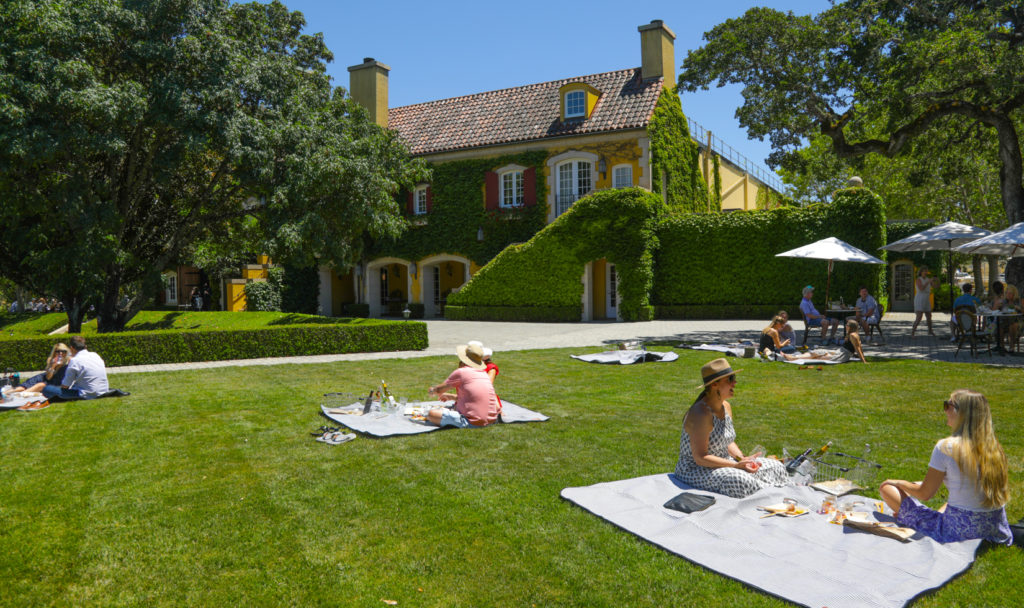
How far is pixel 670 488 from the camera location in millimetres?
5258

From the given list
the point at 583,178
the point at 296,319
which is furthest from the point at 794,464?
the point at 583,178

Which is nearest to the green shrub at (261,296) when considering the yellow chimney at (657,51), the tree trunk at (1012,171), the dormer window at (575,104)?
the dormer window at (575,104)

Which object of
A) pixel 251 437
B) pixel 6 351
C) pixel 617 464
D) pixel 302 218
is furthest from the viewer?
pixel 302 218

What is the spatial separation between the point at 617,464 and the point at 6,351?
12093mm

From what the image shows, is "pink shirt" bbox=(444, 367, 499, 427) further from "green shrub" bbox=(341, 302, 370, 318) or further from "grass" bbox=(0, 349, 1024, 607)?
"green shrub" bbox=(341, 302, 370, 318)

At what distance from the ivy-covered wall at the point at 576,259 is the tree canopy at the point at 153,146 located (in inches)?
312

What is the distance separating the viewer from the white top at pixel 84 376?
31.6 ft

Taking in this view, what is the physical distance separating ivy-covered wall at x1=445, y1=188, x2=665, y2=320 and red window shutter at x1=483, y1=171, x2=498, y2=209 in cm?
363

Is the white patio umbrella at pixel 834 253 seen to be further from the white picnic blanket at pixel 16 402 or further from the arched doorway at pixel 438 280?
the arched doorway at pixel 438 280

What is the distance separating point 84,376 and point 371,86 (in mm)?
26961

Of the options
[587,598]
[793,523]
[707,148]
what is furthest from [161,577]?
[707,148]

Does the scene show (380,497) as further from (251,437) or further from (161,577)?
(251,437)

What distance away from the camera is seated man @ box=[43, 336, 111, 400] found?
952 centimetres

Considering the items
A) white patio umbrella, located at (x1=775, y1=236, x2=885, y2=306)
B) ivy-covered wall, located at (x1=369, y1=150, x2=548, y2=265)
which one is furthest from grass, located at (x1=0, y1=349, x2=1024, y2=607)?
ivy-covered wall, located at (x1=369, y1=150, x2=548, y2=265)
